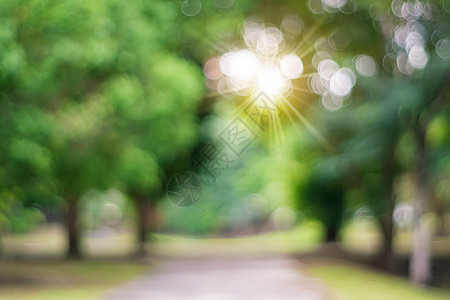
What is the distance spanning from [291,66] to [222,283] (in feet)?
34.8

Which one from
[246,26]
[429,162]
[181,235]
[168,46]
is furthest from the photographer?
[181,235]

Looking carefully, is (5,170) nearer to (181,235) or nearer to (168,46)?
(168,46)

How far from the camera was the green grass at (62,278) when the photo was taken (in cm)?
1363

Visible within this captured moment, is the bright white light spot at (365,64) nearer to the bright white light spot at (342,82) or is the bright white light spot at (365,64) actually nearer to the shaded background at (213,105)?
the shaded background at (213,105)

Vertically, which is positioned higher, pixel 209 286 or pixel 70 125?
pixel 70 125

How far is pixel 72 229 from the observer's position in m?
27.2

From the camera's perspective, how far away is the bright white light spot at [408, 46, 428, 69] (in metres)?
17.1

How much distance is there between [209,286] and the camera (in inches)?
619

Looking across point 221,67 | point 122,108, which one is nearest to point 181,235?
point 221,67

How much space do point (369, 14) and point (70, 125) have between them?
9.90 metres

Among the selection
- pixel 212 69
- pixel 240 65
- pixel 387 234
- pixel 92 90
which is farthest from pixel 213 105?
pixel 92 90

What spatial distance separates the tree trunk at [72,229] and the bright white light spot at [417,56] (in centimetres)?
1459

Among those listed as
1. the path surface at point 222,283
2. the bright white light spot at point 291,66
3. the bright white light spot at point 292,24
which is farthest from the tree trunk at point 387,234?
the bright white light spot at point 292,24

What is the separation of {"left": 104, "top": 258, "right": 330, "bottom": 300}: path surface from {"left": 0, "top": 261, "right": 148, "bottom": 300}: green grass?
591 mm
